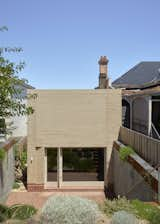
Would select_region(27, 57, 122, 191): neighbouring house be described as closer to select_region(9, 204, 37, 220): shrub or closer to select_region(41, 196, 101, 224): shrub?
select_region(9, 204, 37, 220): shrub

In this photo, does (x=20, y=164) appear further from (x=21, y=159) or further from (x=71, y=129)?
(x=71, y=129)

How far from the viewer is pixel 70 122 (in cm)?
1789

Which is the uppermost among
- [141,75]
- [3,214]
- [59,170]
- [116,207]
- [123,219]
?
[141,75]

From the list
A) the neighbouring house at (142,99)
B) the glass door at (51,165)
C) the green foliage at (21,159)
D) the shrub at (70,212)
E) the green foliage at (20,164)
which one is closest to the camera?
the shrub at (70,212)

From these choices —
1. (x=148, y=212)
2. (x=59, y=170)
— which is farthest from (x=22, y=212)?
(x=59, y=170)

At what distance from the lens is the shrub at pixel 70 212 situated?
496 centimetres

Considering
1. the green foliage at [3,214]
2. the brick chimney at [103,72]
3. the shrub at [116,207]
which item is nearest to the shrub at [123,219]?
the shrub at [116,207]

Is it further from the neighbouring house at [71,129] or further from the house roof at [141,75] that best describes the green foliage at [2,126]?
the house roof at [141,75]

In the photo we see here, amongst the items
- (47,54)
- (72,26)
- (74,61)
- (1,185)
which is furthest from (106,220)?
(74,61)

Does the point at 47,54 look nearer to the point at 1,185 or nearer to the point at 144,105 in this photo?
the point at 144,105

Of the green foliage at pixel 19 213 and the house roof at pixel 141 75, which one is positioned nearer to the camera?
the green foliage at pixel 19 213

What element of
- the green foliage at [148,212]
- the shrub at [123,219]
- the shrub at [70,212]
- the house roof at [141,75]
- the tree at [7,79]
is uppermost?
the house roof at [141,75]

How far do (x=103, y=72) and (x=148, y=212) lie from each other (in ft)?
75.7

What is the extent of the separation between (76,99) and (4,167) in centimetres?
578
